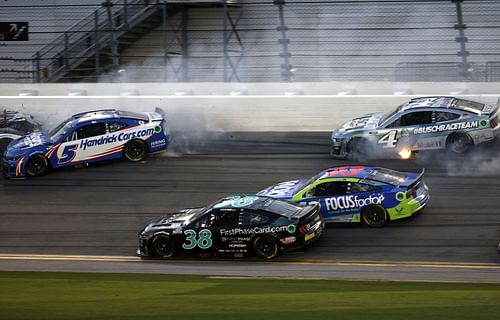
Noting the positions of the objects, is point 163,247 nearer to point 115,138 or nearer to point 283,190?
point 283,190

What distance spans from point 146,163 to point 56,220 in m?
3.55

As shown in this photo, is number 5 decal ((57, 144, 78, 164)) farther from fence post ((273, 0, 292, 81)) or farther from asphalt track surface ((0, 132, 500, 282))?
fence post ((273, 0, 292, 81))

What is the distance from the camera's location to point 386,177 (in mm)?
15172

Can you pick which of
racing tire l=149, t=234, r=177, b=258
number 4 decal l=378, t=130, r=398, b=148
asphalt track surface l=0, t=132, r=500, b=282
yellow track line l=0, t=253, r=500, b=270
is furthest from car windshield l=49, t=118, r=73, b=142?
number 4 decal l=378, t=130, r=398, b=148

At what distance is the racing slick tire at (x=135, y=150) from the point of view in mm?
19703

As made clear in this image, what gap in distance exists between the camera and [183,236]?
14250 millimetres

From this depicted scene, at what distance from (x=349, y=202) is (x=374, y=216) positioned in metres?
0.46

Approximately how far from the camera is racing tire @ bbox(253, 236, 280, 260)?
13852mm

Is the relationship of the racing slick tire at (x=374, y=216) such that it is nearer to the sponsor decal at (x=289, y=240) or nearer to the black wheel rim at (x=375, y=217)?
the black wheel rim at (x=375, y=217)

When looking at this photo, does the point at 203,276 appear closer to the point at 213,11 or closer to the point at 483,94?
the point at 483,94

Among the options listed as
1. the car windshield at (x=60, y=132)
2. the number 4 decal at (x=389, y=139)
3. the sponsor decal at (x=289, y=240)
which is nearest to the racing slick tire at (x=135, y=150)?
the car windshield at (x=60, y=132)

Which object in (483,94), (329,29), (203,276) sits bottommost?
(203,276)

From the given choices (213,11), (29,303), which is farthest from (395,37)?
(29,303)

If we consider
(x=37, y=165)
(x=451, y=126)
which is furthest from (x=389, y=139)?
(x=37, y=165)
